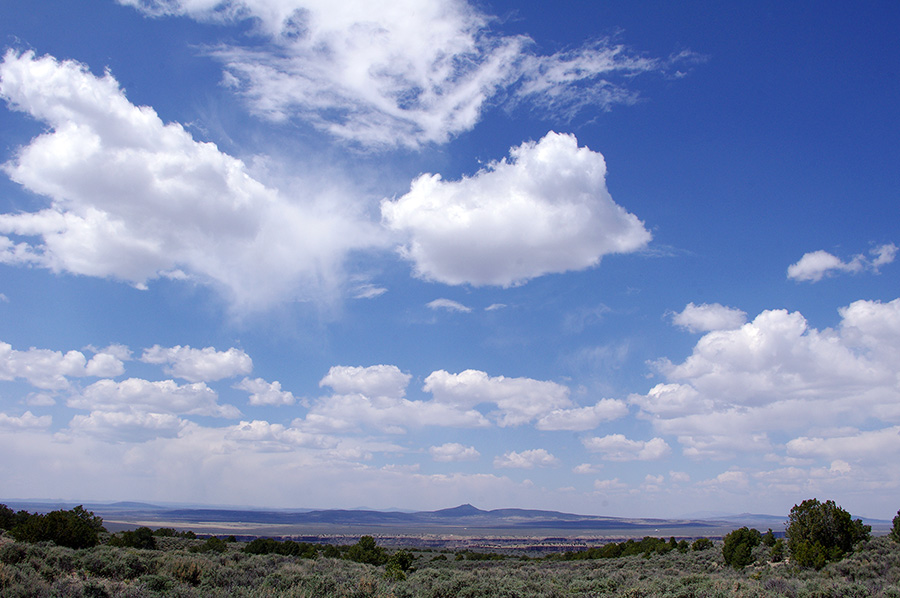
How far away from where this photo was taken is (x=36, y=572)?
15.7m

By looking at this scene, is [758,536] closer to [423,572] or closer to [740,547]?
[740,547]

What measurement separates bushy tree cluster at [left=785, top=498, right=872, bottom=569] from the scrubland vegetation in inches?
2.2

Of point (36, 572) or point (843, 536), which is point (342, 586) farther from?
point (843, 536)

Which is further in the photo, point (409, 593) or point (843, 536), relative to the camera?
point (843, 536)

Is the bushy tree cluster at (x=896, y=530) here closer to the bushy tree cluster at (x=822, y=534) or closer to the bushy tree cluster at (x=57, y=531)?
the bushy tree cluster at (x=822, y=534)

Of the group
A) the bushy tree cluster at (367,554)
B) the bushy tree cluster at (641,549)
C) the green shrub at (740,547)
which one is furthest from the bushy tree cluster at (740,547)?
the bushy tree cluster at (367,554)

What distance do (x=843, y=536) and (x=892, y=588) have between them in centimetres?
1371

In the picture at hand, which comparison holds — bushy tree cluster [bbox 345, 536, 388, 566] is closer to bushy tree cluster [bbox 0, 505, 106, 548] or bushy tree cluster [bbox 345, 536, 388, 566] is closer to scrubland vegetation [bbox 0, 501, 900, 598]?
scrubland vegetation [bbox 0, 501, 900, 598]

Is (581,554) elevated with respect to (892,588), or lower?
lower

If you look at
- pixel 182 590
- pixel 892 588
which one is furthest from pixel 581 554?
pixel 182 590

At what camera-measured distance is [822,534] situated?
31156mm

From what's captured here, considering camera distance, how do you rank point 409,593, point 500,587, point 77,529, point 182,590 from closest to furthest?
1. point 182,590
2. point 409,593
3. point 500,587
4. point 77,529

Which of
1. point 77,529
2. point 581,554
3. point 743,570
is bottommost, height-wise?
point 581,554

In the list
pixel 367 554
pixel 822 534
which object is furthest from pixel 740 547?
pixel 367 554
